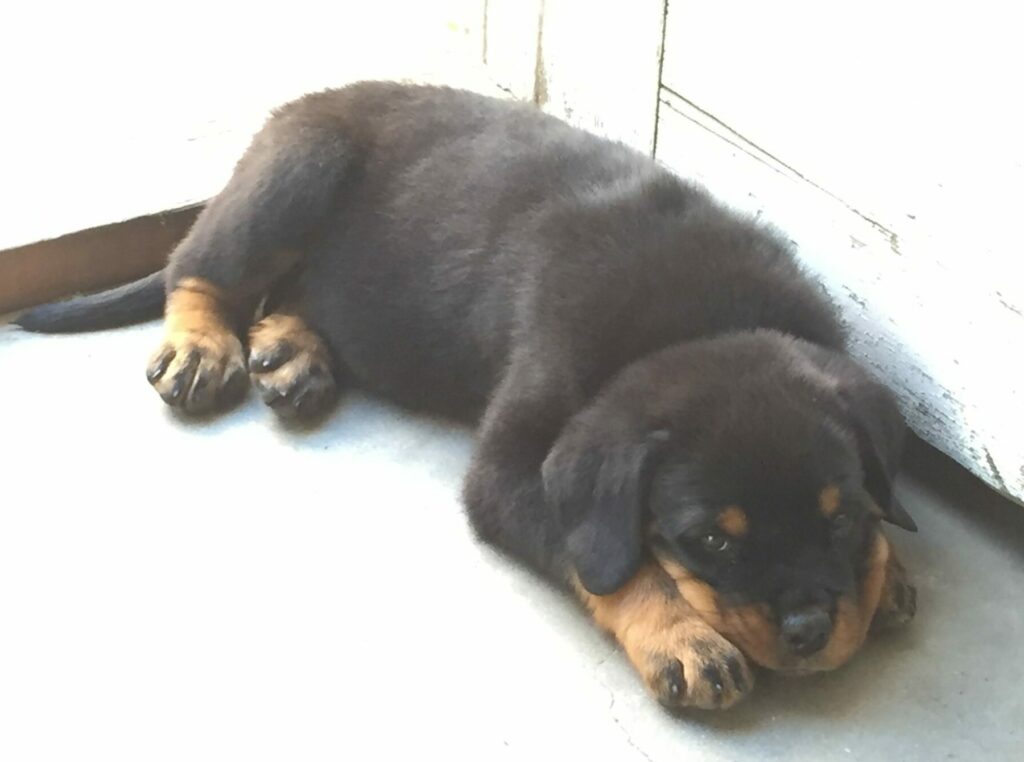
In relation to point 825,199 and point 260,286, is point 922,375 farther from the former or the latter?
point 260,286

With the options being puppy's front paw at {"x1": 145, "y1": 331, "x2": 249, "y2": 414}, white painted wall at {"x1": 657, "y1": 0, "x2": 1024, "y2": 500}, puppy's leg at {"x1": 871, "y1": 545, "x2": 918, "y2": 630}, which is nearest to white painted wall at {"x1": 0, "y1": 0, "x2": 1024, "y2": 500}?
white painted wall at {"x1": 657, "y1": 0, "x2": 1024, "y2": 500}

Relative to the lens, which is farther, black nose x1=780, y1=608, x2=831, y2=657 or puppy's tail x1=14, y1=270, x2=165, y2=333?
puppy's tail x1=14, y1=270, x2=165, y2=333

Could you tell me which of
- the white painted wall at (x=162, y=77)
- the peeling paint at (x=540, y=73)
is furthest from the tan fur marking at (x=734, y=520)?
the white painted wall at (x=162, y=77)

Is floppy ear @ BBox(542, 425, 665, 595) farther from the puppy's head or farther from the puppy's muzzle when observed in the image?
the puppy's muzzle

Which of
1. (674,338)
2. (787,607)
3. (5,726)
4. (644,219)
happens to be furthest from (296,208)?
(787,607)

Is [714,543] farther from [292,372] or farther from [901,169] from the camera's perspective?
[292,372]

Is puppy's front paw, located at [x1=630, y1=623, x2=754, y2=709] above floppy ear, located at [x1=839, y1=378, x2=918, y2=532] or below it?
below

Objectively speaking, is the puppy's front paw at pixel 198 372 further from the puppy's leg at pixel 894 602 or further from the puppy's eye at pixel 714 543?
the puppy's leg at pixel 894 602
